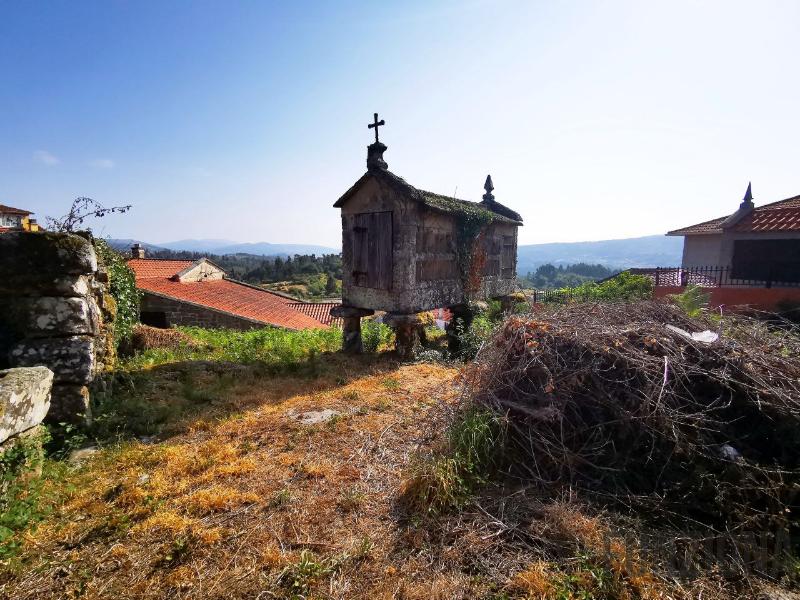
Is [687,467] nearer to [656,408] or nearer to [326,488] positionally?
[656,408]

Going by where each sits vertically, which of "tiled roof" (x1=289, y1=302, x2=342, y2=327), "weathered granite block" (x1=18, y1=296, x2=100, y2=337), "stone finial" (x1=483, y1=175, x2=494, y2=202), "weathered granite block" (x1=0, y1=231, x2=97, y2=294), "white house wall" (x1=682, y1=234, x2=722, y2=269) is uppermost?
"stone finial" (x1=483, y1=175, x2=494, y2=202)

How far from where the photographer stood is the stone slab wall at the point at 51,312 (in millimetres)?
3904

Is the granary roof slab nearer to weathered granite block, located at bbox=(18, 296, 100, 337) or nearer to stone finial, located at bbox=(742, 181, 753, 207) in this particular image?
weathered granite block, located at bbox=(18, 296, 100, 337)

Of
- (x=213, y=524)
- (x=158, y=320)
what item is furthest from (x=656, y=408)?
(x=158, y=320)

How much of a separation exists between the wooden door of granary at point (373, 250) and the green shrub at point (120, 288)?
4638 millimetres

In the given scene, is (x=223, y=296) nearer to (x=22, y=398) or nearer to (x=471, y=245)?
(x=471, y=245)

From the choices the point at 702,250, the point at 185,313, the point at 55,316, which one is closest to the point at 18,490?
the point at 55,316

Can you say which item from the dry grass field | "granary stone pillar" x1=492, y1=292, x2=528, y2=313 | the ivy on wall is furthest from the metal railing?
the dry grass field

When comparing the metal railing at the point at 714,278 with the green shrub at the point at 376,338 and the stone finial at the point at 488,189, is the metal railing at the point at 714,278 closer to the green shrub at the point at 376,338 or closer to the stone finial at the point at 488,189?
the stone finial at the point at 488,189

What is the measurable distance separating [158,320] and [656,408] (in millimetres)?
18634

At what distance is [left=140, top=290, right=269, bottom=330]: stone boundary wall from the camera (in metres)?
16.6

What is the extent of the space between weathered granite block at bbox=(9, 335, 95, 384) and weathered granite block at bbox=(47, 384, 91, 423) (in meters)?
0.09

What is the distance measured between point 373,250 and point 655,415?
5.85 m

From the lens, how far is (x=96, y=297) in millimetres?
4996
